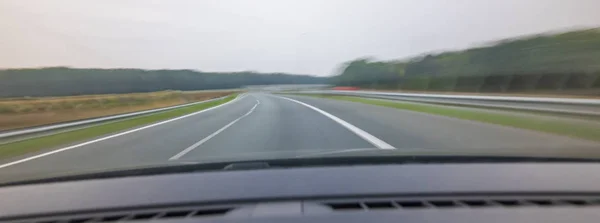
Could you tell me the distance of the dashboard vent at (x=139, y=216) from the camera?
3330 millimetres

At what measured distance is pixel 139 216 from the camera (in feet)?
11.0

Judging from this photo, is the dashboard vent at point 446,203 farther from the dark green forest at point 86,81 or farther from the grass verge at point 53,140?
the dark green forest at point 86,81

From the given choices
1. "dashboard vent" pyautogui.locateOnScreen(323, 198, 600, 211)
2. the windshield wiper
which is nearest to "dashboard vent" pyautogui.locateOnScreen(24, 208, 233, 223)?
"dashboard vent" pyautogui.locateOnScreen(323, 198, 600, 211)

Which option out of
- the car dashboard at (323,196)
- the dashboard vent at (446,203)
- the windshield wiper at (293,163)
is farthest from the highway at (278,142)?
the dashboard vent at (446,203)

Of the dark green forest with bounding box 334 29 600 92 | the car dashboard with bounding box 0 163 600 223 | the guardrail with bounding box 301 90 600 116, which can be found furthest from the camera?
the dark green forest with bounding box 334 29 600 92

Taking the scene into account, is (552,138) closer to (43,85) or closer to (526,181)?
(526,181)

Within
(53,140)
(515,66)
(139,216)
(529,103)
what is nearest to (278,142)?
(53,140)

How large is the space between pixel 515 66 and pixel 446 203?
26516 millimetres

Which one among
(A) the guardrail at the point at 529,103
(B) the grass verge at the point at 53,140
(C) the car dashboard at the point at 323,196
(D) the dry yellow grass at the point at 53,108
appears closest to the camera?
(C) the car dashboard at the point at 323,196

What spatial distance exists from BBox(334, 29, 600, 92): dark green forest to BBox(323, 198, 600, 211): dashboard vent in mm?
18712

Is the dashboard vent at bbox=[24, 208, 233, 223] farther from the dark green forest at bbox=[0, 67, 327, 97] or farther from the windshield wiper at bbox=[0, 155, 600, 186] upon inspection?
the dark green forest at bbox=[0, 67, 327, 97]

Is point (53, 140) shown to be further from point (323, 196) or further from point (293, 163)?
point (323, 196)

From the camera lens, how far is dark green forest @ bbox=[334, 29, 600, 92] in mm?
22797

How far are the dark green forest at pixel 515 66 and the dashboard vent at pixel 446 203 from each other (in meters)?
18.7
